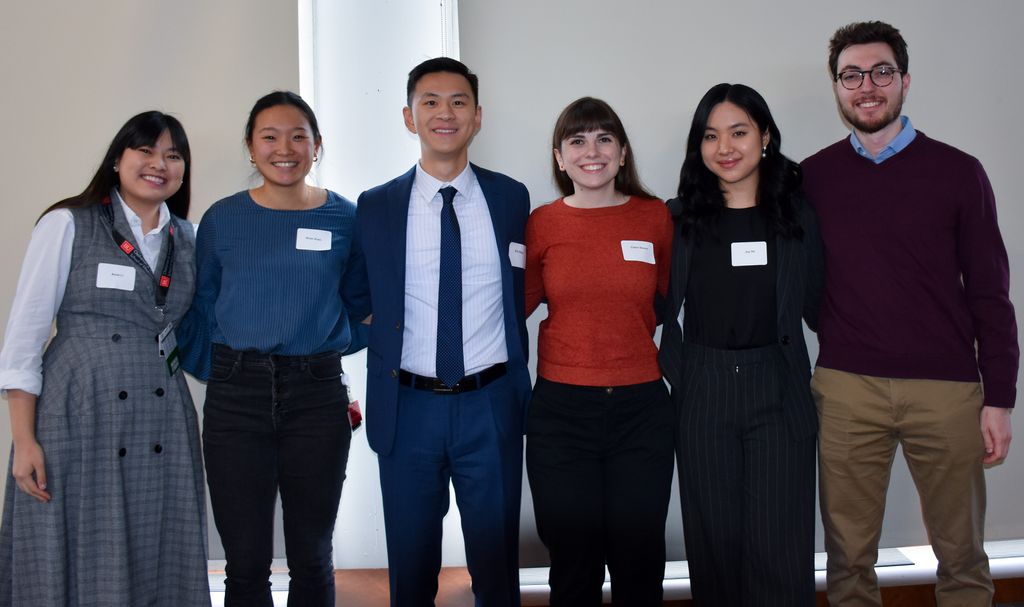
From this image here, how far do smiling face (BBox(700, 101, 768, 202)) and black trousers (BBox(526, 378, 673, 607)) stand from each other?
2.39 feet

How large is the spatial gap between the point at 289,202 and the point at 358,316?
17.5 inches

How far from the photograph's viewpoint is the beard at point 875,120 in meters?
2.15

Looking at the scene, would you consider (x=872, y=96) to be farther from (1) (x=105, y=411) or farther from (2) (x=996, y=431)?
(1) (x=105, y=411)

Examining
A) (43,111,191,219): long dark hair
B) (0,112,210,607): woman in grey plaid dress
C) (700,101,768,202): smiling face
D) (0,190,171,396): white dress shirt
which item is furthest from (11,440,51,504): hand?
(700,101,768,202): smiling face

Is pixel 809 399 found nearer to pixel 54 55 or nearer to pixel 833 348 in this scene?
pixel 833 348

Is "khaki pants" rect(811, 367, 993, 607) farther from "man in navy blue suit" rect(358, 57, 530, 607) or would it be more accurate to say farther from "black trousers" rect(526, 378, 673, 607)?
"man in navy blue suit" rect(358, 57, 530, 607)

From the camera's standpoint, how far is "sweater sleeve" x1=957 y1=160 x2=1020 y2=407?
2.07 metres

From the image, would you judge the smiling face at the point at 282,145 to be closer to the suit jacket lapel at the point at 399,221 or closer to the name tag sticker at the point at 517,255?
the suit jacket lapel at the point at 399,221

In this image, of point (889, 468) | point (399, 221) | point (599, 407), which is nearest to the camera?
point (599, 407)

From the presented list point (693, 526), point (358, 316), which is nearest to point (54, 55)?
point (358, 316)

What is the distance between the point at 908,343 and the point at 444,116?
1605 millimetres

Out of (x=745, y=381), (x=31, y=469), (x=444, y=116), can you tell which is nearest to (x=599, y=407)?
(x=745, y=381)

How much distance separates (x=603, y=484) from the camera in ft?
6.45

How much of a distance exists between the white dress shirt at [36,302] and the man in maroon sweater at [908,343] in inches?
93.6
